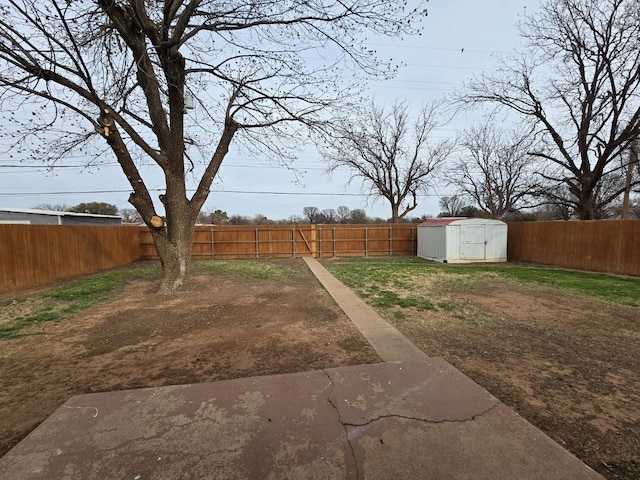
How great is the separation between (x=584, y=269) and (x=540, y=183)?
11.2 m

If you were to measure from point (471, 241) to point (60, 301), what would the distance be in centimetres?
1594

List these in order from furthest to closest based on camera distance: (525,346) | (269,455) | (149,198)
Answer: (149,198) < (525,346) < (269,455)

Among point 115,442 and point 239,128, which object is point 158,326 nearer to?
point 115,442

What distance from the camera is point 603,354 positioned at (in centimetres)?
396

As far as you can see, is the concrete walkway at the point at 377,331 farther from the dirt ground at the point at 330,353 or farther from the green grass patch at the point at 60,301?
the green grass patch at the point at 60,301

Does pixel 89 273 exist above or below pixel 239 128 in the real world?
below

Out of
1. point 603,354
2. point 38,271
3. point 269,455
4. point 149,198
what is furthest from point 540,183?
point 38,271

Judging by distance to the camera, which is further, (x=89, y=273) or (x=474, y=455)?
(x=89, y=273)

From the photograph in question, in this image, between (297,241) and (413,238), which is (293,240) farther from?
(413,238)

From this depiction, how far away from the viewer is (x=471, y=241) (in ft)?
50.9

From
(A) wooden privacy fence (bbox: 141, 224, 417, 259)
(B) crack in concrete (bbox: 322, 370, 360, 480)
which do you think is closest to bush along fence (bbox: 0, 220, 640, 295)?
(A) wooden privacy fence (bbox: 141, 224, 417, 259)

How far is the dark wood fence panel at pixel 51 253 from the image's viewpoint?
861 centimetres

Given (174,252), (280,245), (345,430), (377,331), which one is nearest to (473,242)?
(280,245)

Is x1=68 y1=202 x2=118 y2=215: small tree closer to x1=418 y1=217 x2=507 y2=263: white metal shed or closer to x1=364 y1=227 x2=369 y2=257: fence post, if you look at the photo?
x1=364 y1=227 x2=369 y2=257: fence post
